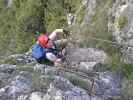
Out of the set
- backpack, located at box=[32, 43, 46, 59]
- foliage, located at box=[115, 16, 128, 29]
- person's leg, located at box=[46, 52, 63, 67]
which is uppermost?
foliage, located at box=[115, 16, 128, 29]

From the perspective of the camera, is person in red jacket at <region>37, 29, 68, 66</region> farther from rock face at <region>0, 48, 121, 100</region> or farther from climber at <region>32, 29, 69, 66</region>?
rock face at <region>0, 48, 121, 100</region>

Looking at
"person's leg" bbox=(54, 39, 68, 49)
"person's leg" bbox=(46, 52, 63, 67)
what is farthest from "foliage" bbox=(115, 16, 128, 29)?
"person's leg" bbox=(46, 52, 63, 67)

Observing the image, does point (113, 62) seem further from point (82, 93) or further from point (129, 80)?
point (82, 93)

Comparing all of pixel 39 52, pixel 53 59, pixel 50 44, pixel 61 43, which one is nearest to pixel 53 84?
pixel 53 59

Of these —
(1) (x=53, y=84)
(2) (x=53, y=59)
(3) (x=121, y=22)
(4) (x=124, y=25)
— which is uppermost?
(3) (x=121, y=22)

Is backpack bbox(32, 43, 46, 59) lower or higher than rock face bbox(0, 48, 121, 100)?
higher

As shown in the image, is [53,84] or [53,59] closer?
[53,84]

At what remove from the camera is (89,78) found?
11.6 metres

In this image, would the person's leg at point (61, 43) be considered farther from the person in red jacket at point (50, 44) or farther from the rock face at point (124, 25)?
the rock face at point (124, 25)

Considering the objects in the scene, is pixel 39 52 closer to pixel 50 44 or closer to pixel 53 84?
pixel 50 44

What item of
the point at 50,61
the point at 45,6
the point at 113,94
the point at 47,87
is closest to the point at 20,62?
the point at 50,61

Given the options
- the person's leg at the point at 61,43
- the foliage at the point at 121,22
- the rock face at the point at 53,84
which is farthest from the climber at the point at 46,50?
the foliage at the point at 121,22

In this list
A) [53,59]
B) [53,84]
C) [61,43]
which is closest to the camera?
[53,84]

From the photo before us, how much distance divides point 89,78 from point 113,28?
136 inches
